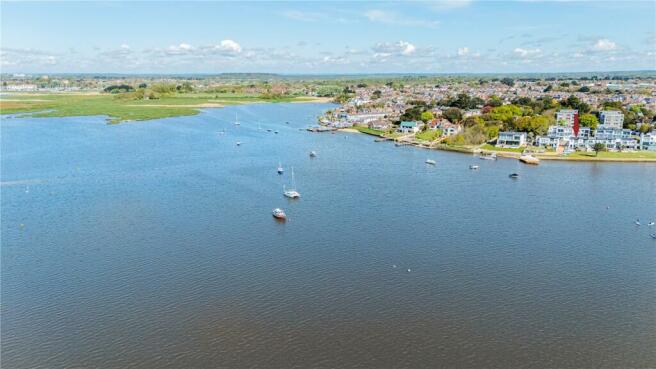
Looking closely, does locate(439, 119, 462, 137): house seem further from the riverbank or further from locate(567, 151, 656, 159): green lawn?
locate(567, 151, 656, 159): green lawn

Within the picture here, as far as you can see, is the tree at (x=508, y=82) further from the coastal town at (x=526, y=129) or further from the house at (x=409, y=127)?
the house at (x=409, y=127)

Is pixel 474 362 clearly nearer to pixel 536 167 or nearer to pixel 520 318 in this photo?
pixel 520 318

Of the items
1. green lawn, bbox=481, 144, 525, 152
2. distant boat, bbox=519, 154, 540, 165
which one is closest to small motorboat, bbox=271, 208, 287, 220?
distant boat, bbox=519, 154, 540, 165

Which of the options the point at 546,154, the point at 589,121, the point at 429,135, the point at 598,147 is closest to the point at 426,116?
the point at 429,135

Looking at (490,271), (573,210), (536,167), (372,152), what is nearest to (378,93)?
(372,152)

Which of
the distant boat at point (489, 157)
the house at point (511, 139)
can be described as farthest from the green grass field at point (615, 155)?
the distant boat at point (489, 157)

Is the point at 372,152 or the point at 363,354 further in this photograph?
the point at 372,152

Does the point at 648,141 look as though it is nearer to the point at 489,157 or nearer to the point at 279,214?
the point at 489,157
